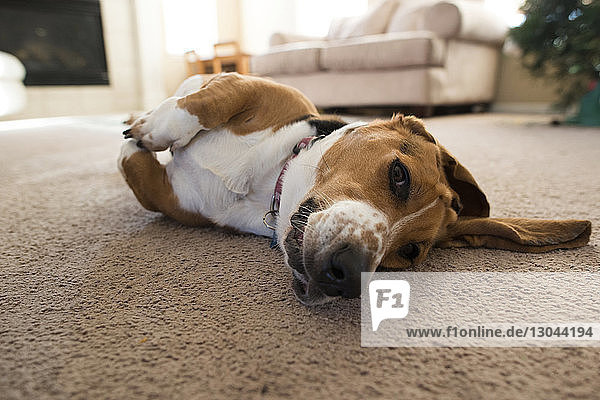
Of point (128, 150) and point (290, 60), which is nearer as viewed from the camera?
point (128, 150)

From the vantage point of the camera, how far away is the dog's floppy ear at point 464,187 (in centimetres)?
123

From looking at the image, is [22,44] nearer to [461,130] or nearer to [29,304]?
[461,130]

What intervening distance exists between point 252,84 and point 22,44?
687 centimetres

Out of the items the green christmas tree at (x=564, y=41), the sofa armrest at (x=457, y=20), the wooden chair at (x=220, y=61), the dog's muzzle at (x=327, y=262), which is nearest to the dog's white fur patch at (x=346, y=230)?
the dog's muzzle at (x=327, y=262)

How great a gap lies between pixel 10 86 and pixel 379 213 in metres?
6.21

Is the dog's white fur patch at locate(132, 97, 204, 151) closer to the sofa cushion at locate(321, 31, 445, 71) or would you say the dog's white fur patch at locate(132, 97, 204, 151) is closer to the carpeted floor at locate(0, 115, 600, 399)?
the carpeted floor at locate(0, 115, 600, 399)

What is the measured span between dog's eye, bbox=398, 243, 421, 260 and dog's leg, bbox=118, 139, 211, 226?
608mm

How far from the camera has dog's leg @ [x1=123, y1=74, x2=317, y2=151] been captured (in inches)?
51.3

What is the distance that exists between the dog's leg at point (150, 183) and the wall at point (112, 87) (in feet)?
20.8

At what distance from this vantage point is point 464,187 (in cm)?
127

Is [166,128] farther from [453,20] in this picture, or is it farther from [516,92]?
[516,92]

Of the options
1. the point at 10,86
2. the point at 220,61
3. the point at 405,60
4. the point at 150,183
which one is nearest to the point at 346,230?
the point at 150,183

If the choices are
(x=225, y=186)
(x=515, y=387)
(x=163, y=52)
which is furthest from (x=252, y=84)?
(x=163, y=52)

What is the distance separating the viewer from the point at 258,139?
4.36 feet
